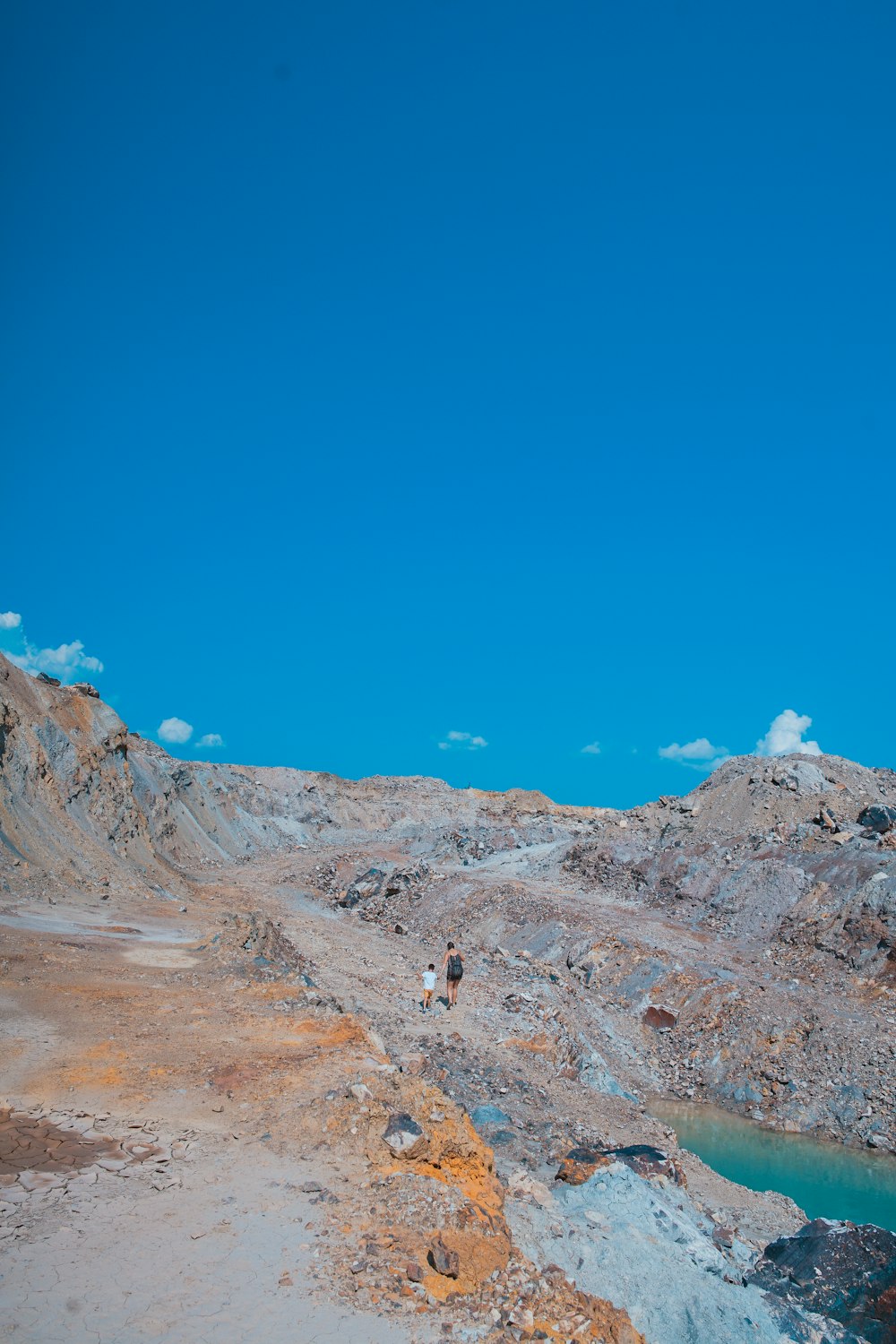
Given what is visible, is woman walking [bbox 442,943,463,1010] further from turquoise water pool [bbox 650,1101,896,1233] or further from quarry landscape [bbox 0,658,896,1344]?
turquoise water pool [bbox 650,1101,896,1233]

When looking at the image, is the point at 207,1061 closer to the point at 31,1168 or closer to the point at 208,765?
the point at 31,1168

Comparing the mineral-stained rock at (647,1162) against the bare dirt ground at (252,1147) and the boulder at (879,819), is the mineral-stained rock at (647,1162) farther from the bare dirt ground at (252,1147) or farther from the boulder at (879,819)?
the boulder at (879,819)

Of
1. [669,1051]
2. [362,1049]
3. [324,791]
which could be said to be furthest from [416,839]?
[362,1049]

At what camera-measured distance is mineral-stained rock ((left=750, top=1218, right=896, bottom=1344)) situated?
7.71 metres

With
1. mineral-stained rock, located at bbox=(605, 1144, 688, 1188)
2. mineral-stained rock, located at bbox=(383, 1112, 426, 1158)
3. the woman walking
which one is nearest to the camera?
mineral-stained rock, located at bbox=(383, 1112, 426, 1158)

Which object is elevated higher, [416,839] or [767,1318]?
[416,839]

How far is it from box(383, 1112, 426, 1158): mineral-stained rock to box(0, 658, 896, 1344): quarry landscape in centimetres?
4

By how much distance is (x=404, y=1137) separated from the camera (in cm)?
802

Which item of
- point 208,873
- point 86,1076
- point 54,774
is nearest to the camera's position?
point 86,1076

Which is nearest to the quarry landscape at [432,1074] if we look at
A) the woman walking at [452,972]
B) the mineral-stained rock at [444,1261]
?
the mineral-stained rock at [444,1261]

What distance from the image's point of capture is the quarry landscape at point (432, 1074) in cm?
627

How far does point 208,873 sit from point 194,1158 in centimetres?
3132

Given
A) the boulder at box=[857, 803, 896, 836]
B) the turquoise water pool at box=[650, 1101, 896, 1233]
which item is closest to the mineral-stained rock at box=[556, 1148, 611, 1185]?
the turquoise water pool at box=[650, 1101, 896, 1233]

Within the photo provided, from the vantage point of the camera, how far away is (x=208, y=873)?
123ft
